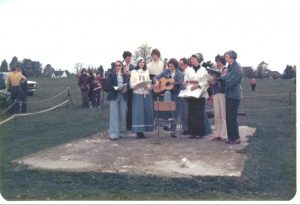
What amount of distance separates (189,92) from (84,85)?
8.65 m

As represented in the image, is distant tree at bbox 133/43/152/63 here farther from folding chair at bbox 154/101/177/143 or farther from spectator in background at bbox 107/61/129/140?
folding chair at bbox 154/101/177/143

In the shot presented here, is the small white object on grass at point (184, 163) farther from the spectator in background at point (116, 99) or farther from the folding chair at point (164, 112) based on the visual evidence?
the spectator in background at point (116, 99)

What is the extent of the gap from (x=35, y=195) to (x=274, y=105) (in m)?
11.3

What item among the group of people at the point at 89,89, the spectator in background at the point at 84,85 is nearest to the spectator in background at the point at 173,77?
the group of people at the point at 89,89

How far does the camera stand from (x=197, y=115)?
27.9 ft

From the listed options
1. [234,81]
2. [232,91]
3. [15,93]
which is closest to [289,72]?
[234,81]

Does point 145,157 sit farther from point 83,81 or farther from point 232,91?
point 83,81

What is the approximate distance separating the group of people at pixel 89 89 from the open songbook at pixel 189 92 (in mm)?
8125

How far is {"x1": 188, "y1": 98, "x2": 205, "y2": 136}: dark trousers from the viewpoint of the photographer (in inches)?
334

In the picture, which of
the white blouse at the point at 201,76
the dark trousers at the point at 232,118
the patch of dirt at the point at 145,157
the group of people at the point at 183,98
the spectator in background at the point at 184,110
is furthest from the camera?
the spectator in background at the point at 184,110

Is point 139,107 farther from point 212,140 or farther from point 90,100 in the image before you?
point 90,100

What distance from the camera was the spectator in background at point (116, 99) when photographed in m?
8.47

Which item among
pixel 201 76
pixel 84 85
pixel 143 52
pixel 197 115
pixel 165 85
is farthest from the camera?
pixel 84 85

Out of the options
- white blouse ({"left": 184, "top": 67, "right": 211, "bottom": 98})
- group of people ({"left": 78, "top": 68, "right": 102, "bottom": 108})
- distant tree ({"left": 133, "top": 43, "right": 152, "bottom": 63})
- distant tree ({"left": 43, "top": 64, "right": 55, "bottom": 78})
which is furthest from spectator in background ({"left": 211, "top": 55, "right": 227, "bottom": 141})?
group of people ({"left": 78, "top": 68, "right": 102, "bottom": 108})
